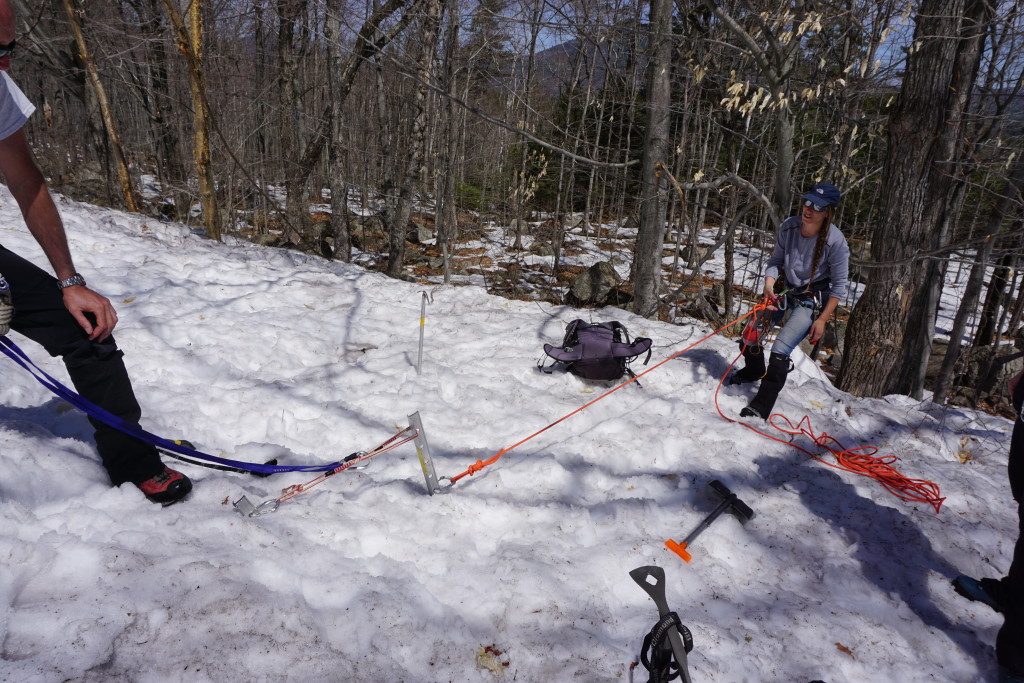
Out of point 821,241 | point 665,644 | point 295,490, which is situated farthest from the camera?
point 821,241

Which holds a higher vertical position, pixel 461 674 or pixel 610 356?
pixel 610 356

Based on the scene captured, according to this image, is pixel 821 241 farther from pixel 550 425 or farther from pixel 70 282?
pixel 70 282

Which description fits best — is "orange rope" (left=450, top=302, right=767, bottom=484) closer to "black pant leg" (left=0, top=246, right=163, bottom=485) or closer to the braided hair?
the braided hair

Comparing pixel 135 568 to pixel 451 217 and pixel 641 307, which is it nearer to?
pixel 641 307

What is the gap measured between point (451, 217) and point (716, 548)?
9342mm

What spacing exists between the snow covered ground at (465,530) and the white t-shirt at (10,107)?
1510 mm

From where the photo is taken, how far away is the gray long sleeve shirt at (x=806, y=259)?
4410 mm

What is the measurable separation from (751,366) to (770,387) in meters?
0.58

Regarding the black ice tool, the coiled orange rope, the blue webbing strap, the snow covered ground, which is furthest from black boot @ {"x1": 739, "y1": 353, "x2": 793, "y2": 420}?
the blue webbing strap

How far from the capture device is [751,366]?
5148 millimetres

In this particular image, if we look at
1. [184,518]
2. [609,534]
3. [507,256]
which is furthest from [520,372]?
[507,256]

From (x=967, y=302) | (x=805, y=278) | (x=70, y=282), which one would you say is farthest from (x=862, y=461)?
(x=967, y=302)

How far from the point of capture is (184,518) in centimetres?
254

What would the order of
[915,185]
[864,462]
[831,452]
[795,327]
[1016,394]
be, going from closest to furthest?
[1016,394]
[864,462]
[831,452]
[795,327]
[915,185]
